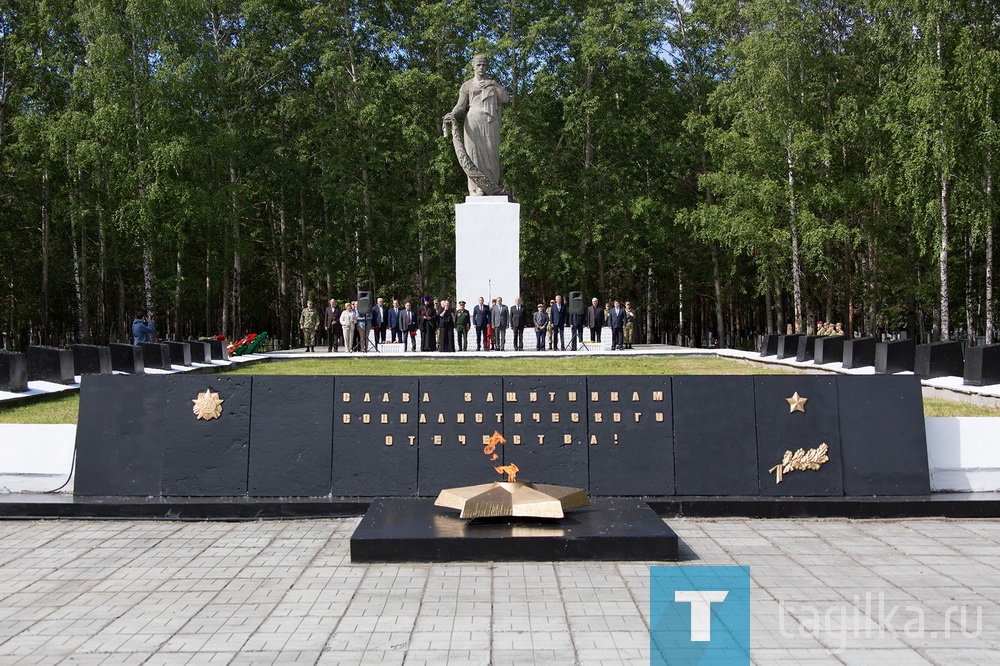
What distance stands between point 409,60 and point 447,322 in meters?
20.9

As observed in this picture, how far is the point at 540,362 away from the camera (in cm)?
2169

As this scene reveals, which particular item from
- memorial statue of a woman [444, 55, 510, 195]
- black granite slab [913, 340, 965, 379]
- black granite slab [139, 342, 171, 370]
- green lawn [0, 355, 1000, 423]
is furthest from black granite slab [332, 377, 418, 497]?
memorial statue of a woman [444, 55, 510, 195]

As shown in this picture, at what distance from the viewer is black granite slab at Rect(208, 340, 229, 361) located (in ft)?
79.7

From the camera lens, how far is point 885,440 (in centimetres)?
908

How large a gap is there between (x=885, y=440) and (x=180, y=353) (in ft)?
55.4

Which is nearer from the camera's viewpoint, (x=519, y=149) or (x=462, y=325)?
(x=462, y=325)

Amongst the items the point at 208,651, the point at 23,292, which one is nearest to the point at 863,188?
the point at 208,651

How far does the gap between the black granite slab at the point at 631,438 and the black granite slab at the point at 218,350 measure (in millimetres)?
16911

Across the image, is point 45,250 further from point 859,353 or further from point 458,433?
point 458,433

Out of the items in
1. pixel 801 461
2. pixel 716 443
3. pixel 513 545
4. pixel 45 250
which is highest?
pixel 45 250

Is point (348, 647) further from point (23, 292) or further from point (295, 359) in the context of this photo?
point (23, 292)

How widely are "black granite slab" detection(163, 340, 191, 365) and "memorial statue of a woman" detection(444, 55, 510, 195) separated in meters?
12.8

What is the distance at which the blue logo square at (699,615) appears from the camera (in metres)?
5.17

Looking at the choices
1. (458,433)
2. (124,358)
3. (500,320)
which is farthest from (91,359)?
(458,433)
